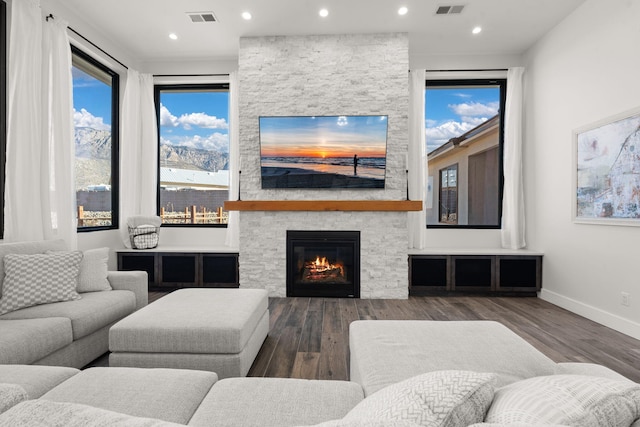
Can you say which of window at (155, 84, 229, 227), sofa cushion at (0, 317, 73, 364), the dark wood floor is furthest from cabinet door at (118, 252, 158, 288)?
sofa cushion at (0, 317, 73, 364)

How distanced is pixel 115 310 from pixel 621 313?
13.9 ft

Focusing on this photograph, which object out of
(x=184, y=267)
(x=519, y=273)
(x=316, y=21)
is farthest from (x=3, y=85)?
(x=519, y=273)

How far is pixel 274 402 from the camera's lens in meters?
1.19

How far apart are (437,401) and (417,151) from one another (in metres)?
4.49

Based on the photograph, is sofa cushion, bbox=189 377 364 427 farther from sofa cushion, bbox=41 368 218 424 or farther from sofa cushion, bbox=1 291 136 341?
sofa cushion, bbox=1 291 136 341

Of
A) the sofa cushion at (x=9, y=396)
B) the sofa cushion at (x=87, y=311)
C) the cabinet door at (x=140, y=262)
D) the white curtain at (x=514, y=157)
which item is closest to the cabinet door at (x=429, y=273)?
the white curtain at (x=514, y=157)

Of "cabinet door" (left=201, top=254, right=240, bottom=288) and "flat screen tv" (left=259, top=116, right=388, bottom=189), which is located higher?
"flat screen tv" (left=259, top=116, right=388, bottom=189)

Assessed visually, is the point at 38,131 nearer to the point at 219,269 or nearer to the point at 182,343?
the point at 219,269

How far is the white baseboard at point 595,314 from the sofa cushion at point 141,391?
139 inches

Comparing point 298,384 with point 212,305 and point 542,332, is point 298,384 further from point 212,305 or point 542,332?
point 542,332

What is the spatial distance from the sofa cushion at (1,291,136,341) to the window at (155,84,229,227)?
105 inches

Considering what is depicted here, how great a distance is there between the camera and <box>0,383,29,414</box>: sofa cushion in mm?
676

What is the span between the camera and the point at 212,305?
2.45 m

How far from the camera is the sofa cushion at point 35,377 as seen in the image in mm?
1275
